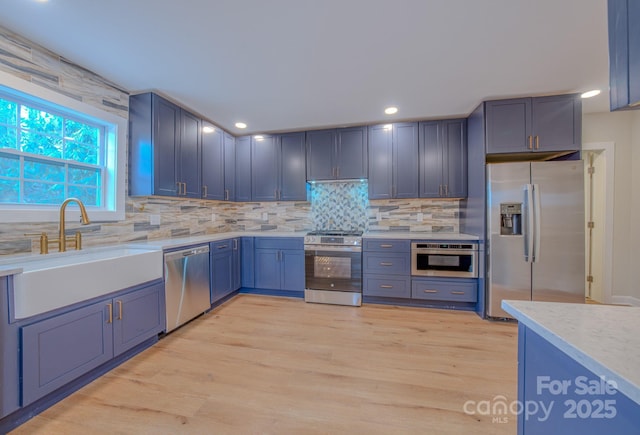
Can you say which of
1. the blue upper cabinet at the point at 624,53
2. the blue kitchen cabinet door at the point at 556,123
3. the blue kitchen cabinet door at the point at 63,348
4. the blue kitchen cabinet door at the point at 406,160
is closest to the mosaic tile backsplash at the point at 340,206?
the blue kitchen cabinet door at the point at 406,160

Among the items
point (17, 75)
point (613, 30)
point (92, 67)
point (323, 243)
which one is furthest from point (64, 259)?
point (613, 30)

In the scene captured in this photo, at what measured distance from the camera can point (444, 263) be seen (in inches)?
124

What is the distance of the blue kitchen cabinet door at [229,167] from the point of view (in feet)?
12.7

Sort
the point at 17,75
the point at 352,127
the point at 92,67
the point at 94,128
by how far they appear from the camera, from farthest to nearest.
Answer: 1. the point at 352,127
2. the point at 94,128
3. the point at 92,67
4. the point at 17,75

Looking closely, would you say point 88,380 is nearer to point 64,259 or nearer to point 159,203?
point 64,259

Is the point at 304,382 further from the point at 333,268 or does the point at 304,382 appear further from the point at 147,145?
the point at 147,145

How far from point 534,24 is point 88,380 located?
3.98 m

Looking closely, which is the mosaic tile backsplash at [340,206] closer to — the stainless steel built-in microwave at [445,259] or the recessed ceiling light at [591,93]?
the stainless steel built-in microwave at [445,259]

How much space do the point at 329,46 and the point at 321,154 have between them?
74.3 inches

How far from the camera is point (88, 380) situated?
1.83 meters

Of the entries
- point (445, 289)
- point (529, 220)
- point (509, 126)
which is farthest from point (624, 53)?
point (445, 289)

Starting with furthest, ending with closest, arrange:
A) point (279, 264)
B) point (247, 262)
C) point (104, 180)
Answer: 1. point (247, 262)
2. point (279, 264)
3. point (104, 180)

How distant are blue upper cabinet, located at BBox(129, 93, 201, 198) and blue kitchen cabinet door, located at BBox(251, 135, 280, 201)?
1201 millimetres

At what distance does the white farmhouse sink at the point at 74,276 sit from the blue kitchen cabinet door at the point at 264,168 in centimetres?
188
